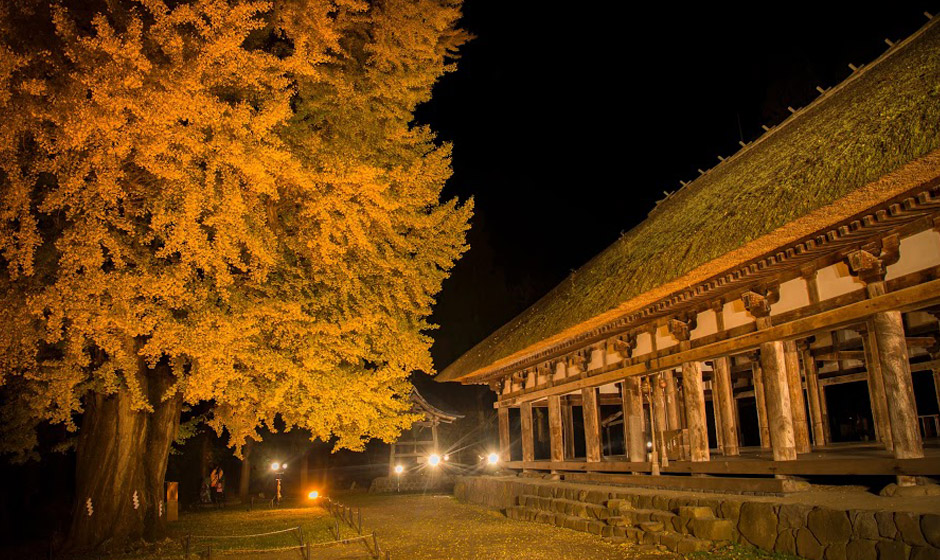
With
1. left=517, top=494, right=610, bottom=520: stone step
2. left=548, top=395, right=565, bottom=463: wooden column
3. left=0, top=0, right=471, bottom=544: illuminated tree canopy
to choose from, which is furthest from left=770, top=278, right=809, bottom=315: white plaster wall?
left=548, top=395, right=565, bottom=463: wooden column

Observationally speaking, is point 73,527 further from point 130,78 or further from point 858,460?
point 858,460

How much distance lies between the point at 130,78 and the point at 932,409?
68.6 feet

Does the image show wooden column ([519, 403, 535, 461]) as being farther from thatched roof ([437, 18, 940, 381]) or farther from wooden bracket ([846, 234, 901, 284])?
wooden bracket ([846, 234, 901, 284])

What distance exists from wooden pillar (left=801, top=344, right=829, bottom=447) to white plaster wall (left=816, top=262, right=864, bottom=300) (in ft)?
21.4

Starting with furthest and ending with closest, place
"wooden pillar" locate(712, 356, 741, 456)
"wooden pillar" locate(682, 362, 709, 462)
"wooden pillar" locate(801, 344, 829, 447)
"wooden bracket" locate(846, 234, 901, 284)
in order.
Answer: "wooden pillar" locate(801, 344, 829, 447)
"wooden pillar" locate(712, 356, 741, 456)
"wooden pillar" locate(682, 362, 709, 462)
"wooden bracket" locate(846, 234, 901, 284)

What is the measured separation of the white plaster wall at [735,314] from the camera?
8.80 meters

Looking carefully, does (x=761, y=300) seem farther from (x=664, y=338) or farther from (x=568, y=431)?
(x=568, y=431)

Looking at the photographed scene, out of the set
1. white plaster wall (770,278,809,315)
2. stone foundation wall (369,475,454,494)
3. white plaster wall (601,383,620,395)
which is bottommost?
stone foundation wall (369,475,454,494)

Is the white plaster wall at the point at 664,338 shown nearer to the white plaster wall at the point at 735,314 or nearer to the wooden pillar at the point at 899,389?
the white plaster wall at the point at 735,314

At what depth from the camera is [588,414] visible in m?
13.1

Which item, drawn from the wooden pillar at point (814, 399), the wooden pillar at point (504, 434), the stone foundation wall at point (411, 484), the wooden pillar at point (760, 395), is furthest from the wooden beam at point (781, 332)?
the stone foundation wall at point (411, 484)

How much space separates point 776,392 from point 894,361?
5.83ft

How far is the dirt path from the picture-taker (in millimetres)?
8352

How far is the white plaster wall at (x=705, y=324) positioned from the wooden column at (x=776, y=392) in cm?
104
